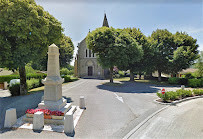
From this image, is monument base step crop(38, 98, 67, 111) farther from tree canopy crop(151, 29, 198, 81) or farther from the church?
the church

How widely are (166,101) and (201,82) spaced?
14.6 m

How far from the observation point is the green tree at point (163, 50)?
76.7ft

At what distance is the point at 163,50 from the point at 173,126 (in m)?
21.6

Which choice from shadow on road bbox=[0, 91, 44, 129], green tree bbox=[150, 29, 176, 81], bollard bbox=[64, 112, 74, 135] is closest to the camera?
bollard bbox=[64, 112, 74, 135]

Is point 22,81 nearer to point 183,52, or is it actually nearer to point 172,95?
point 172,95

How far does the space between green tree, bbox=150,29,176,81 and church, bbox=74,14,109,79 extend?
16950 mm

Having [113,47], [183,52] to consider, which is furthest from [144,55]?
[113,47]

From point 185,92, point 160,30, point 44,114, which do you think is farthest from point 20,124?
point 160,30

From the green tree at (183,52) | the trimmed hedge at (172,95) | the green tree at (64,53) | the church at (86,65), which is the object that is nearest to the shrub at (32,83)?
the green tree at (64,53)

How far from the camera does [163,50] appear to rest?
23.9 metres

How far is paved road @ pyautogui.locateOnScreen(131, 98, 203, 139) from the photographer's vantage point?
16.9 feet

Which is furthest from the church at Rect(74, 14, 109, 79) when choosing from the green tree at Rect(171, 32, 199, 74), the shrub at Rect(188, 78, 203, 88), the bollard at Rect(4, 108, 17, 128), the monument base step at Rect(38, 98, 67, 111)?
the bollard at Rect(4, 108, 17, 128)

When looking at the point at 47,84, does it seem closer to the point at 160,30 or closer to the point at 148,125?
the point at 148,125

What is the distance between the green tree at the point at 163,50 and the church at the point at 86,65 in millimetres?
16950
